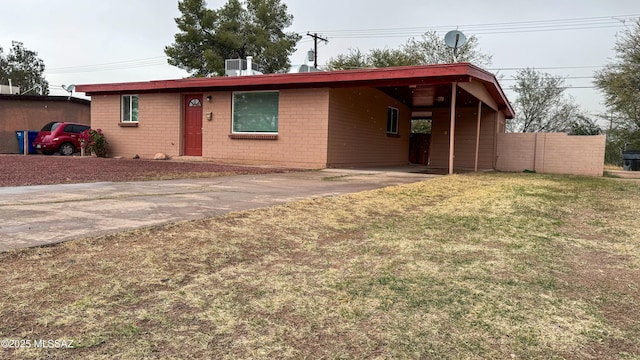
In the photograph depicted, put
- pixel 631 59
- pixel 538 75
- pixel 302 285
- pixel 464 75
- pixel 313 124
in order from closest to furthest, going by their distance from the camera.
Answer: pixel 302 285, pixel 464 75, pixel 313 124, pixel 631 59, pixel 538 75

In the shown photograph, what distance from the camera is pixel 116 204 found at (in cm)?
498

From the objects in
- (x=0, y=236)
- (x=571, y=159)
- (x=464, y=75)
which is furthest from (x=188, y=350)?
(x=571, y=159)

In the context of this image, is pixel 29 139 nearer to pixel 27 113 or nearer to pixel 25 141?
pixel 25 141

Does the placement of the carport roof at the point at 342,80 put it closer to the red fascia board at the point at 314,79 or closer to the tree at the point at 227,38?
the red fascia board at the point at 314,79

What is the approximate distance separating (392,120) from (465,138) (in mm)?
3080

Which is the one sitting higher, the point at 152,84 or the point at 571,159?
the point at 152,84

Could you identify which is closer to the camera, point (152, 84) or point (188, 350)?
point (188, 350)

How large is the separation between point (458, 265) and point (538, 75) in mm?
34320

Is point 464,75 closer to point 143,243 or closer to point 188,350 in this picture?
point 143,243

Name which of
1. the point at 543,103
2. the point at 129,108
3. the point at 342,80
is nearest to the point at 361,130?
the point at 342,80

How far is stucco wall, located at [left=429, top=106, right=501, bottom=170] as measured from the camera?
17.0m

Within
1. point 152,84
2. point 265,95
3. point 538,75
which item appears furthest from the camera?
point 538,75

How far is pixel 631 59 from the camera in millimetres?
22922

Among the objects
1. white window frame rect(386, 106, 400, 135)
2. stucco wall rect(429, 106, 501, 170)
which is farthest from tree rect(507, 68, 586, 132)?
white window frame rect(386, 106, 400, 135)
